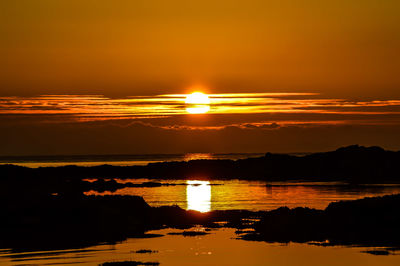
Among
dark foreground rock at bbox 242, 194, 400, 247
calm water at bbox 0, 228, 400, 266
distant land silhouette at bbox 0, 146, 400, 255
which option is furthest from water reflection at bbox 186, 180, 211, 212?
calm water at bbox 0, 228, 400, 266

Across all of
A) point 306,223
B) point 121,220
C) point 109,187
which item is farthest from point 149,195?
point 306,223

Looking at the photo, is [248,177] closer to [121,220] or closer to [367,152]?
[367,152]

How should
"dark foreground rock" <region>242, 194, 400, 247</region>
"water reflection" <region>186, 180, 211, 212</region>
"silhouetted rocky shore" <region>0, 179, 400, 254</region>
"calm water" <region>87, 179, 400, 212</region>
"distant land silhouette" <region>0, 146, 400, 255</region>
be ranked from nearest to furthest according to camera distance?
"dark foreground rock" <region>242, 194, 400, 247</region>, "silhouetted rocky shore" <region>0, 179, 400, 254</region>, "distant land silhouette" <region>0, 146, 400, 255</region>, "water reflection" <region>186, 180, 211, 212</region>, "calm water" <region>87, 179, 400, 212</region>

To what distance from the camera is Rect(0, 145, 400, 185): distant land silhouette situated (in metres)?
127

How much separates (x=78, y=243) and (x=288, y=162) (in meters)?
104

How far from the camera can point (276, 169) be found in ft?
461

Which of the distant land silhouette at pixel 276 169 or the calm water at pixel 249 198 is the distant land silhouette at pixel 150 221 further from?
the distant land silhouette at pixel 276 169

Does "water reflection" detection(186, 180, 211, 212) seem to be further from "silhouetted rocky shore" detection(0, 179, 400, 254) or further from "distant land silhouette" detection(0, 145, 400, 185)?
"distant land silhouette" detection(0, 145, 400, 185)

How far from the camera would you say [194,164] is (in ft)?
526

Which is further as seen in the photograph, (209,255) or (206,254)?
(206,254)

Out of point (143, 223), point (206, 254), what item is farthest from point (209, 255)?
point (143, 223)

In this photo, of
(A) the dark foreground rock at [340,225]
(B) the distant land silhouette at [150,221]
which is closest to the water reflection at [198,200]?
(B) the distant land silhouette at [150,221]

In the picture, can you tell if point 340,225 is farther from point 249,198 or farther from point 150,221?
point 249,198

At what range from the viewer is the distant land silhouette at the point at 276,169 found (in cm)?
12675
